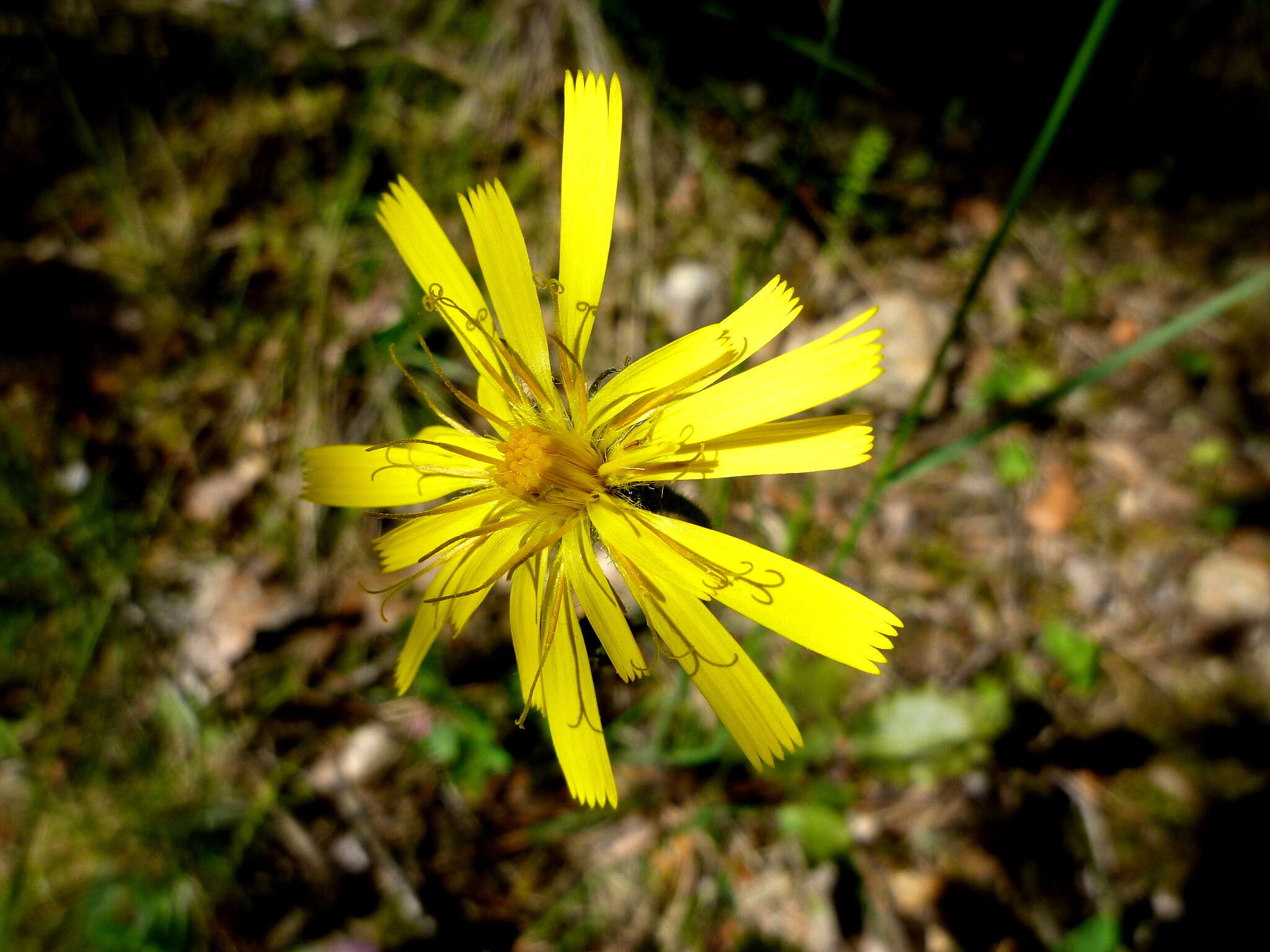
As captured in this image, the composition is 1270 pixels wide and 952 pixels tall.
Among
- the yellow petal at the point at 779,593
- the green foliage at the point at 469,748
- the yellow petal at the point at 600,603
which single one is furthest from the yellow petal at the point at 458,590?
the green foliage at the point at 469,748

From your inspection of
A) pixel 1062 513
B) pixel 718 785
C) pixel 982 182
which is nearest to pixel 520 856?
pixel 718 785

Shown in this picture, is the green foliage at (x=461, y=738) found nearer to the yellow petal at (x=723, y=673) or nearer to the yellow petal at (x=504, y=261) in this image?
the yellow petal at (x=723, y=673)

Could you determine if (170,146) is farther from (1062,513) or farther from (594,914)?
(1062,513)

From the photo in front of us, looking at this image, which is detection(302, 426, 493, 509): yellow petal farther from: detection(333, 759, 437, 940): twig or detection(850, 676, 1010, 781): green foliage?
detection(850, 676, 1010, 781): green foliage

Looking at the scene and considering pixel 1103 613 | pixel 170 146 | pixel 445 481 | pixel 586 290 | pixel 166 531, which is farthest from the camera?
pixel 170 146

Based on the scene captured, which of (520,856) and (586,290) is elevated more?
(586,290)

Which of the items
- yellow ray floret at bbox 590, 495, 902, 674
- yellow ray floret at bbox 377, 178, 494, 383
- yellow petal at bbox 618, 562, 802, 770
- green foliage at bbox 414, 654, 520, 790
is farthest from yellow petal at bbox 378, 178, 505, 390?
green foliage at bbox 414, 654, 520, 790

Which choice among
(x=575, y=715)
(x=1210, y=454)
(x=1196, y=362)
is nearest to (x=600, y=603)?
(x=575, y=715)

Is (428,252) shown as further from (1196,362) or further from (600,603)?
(1196,362)
